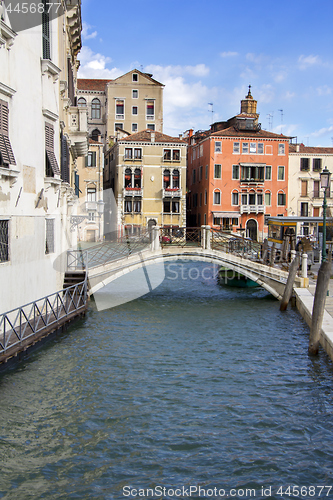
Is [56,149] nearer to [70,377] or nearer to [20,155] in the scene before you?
[20,155]

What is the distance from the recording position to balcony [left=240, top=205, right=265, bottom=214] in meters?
43.9

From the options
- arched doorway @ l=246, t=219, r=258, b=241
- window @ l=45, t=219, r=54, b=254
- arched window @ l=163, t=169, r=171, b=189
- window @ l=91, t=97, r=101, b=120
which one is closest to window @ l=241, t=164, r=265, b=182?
arched doorway @ l=246, t=219, r=258, b=241

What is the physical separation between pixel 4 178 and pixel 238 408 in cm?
661

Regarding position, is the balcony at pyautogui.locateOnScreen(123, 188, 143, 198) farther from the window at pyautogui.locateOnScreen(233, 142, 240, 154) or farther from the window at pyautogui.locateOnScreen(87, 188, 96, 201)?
the window at pyautogui.locateOnScreen(233, 142, 240, 154)

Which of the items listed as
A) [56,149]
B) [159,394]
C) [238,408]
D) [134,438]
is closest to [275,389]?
[238,408]

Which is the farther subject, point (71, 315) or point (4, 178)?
point (71, 315)

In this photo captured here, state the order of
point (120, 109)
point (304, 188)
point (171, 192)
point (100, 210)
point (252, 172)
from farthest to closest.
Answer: point (120, 109) → point (304, 188) → point (252, 172) → point (171, 192) → point (100, 210)

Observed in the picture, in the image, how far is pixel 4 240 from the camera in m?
10.7

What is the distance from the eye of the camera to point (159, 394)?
984 cm

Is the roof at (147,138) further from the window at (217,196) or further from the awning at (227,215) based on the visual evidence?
the awning at (227,215)

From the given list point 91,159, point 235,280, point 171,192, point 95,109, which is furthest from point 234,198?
point 235,280

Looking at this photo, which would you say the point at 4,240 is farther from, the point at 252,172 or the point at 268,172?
the point at 268,172

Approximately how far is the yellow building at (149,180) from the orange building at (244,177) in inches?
113

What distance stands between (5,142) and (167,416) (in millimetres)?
6427
